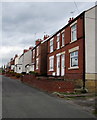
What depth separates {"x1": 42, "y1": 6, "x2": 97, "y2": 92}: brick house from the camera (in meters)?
17.5

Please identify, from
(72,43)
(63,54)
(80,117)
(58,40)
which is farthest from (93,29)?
(80,117)

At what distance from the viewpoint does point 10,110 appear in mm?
8766

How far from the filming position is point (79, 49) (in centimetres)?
1881

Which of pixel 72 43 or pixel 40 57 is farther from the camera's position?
pixel 40 57

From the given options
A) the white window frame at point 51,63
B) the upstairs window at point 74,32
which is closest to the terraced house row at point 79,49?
the upstairs window at point 74,32

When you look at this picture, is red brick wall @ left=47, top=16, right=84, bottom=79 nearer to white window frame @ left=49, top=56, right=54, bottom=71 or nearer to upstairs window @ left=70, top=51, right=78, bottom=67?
upstairs window @ left=70, top=51, right=78, bottom=67

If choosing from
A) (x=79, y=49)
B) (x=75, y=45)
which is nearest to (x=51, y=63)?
(x=75, y=45)

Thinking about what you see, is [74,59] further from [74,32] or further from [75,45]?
[74,32]

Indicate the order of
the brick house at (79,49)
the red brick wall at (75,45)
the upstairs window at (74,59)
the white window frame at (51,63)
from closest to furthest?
1. the brick house at (79,49)
2. the red brick wall at (75,45)
3. the upstairs window at (74,59)
4. the white window frame at (51,63)

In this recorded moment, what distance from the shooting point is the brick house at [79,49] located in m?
17.5

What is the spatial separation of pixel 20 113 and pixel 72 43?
44.1ft

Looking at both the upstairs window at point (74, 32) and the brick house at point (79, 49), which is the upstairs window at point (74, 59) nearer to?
the brick house at point (79, 49)

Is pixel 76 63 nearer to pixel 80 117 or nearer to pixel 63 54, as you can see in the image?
pixel 63 54

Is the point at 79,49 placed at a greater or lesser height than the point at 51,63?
greater
